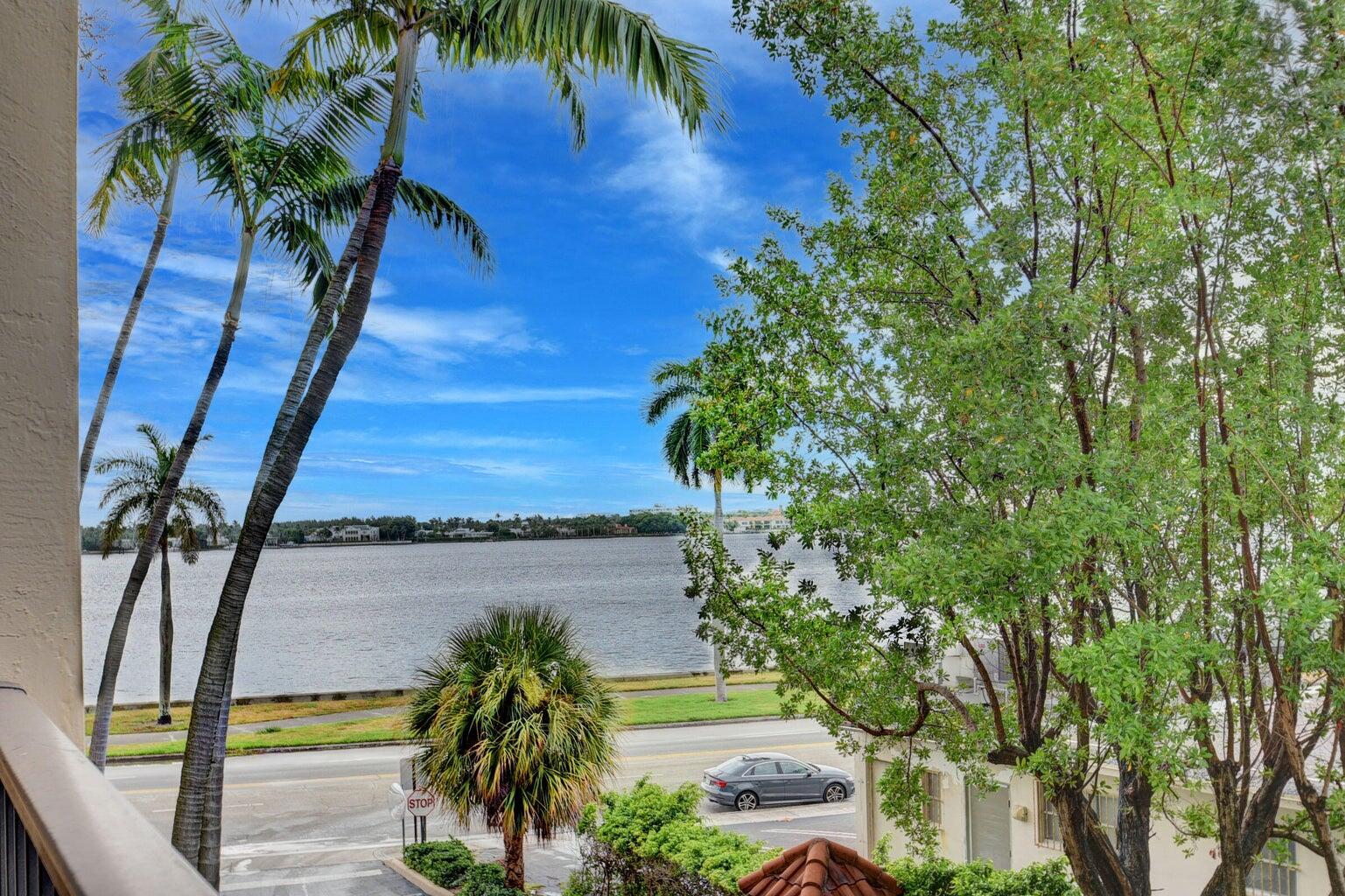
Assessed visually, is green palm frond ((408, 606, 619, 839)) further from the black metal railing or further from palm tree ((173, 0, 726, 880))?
the black metal railing

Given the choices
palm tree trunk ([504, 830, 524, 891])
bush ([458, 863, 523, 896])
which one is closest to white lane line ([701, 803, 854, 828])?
bush ([458, 863, 523, 896])

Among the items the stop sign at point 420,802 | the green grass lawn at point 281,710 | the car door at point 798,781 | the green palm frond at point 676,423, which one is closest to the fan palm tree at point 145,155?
the stop sign at point 420,802

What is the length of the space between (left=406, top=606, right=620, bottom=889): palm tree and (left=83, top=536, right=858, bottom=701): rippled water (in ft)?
9.54

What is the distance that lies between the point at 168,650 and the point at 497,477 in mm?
82217

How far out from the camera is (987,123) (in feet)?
21.3

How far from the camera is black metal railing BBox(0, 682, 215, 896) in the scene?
597 millimetres

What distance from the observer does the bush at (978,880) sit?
7151 millimetres

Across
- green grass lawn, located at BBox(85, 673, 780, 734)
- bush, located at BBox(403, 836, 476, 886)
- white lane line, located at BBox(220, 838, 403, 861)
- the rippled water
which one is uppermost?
bush, located at BBox(403, 836, 476, 886)

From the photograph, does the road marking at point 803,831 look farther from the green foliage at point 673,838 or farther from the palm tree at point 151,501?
the palm tree at point 151,501

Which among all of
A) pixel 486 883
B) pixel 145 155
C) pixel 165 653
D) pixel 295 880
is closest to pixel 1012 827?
pixel 486 883

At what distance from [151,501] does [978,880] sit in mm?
22097

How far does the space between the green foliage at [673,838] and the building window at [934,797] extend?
3.87m

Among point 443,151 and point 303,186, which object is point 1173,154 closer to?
point 303,186

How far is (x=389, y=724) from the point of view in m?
25.0
